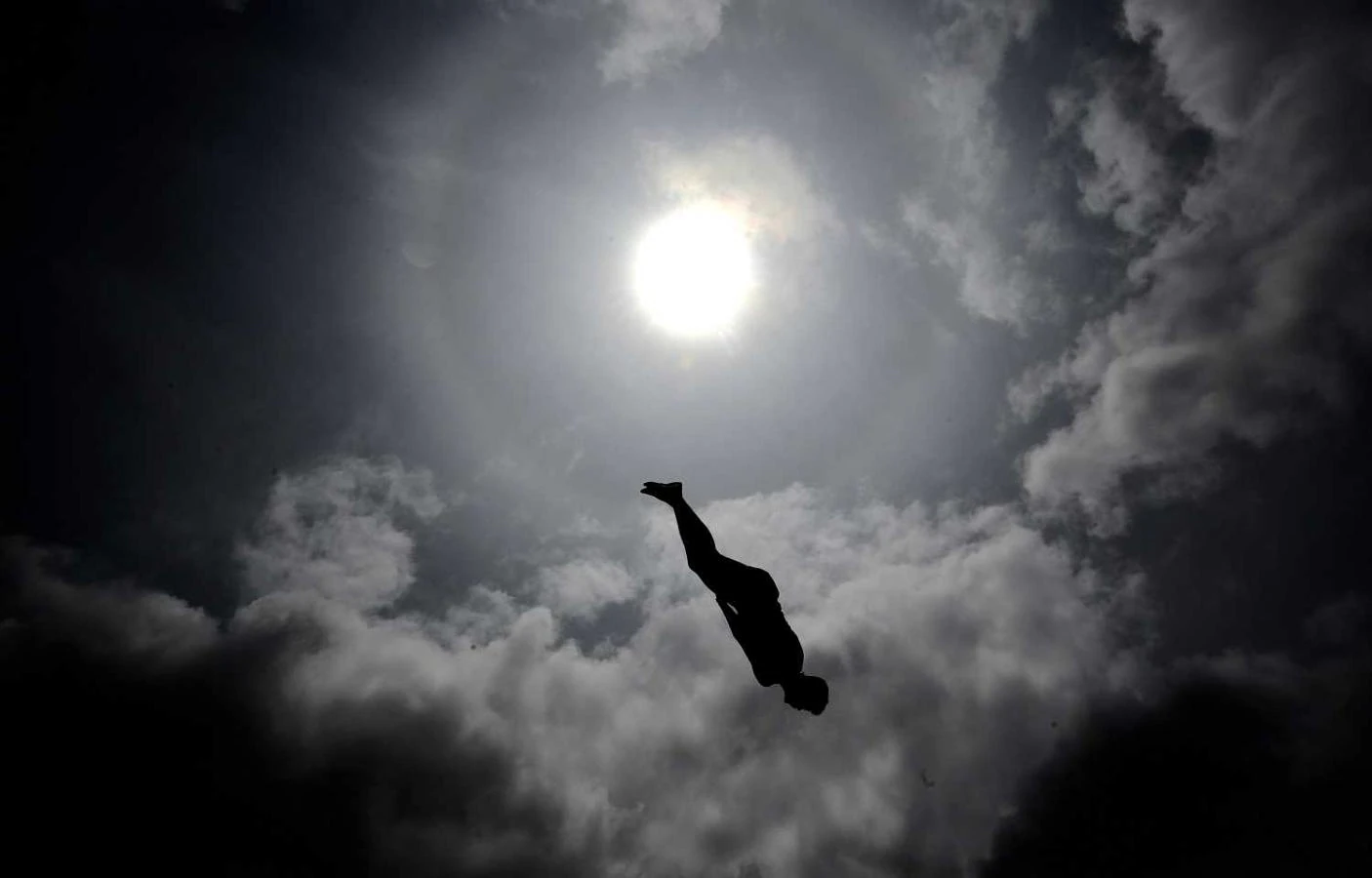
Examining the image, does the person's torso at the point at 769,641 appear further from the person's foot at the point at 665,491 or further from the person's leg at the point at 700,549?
the person's foot at the point at 665,491

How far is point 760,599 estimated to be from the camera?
32.0 ft

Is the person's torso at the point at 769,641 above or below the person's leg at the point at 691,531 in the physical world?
below

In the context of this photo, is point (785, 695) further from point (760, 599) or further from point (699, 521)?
point (699, 521)

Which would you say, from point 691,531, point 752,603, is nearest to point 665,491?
point 691,531

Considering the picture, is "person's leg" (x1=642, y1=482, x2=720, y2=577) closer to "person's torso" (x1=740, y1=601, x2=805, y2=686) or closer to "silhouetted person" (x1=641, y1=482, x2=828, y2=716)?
"silhouetted person" (x1=641, y1=482, x2=828, y2=716)

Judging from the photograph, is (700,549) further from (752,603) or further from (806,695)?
(806,695)

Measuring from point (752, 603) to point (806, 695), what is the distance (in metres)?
1.69

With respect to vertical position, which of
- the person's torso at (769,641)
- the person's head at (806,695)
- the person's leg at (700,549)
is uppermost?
the person's leg at (700,549)

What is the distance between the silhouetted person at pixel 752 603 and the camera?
964 cm

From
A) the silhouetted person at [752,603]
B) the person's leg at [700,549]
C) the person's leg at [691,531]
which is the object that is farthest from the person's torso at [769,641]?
the person's leg at [691,531]

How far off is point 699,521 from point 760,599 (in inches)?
63.0

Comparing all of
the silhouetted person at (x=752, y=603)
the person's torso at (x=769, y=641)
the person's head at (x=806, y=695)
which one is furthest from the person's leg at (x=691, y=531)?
the person's head at (x=806, y=695)

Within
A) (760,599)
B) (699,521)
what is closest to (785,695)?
(760,599)

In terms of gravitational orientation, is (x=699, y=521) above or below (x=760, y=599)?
above
